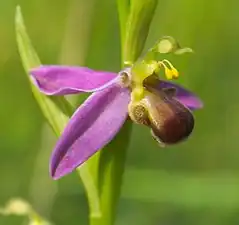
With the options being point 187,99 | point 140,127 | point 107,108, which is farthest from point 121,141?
point 140,127

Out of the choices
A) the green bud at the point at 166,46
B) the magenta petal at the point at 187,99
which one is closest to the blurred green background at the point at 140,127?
the magenta petal at the point at 187,99

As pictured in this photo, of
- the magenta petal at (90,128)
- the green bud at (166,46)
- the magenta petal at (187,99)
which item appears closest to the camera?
the magenta petal at (90,128)

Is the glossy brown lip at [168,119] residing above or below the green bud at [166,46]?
below

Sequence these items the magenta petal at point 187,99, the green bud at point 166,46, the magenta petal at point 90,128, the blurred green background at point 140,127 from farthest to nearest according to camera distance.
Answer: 1. the blurred green background at point 140,127
2. the magenta petal at point 187,99
3. the green bud at point 166,46
4. the magenta petal at point 90,128

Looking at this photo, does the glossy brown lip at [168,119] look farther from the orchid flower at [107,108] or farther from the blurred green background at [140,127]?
the blurred green background at [140,127]

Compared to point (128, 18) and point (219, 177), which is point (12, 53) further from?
point (128, 18)

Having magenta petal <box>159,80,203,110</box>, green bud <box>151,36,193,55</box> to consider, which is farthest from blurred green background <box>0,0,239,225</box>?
green bud <box>151,36,193,55</box>

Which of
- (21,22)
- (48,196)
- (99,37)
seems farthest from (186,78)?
(21,22)

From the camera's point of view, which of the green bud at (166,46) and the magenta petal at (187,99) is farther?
the magenta petal at (187,99)
